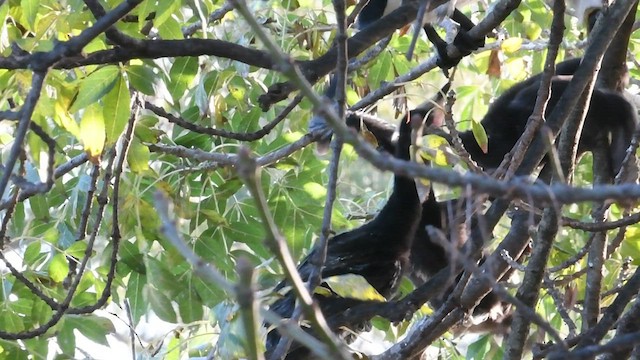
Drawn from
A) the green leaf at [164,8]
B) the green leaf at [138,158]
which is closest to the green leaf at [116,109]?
the green leaf at [164,8]

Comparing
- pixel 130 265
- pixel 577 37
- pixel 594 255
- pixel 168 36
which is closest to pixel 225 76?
pixel 168 36

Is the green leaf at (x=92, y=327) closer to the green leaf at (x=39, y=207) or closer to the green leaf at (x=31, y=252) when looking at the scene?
the green leaf at (x=31, y=252)

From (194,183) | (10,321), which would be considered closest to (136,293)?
(10,321)

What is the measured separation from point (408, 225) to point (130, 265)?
876 mm

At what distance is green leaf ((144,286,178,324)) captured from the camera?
1868 mm

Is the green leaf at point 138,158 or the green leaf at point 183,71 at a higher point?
the green leaf at point 183,71

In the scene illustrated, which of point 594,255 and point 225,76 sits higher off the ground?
point 225,76

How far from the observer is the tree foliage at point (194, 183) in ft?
4.70

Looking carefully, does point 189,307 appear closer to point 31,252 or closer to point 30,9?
point 31,252

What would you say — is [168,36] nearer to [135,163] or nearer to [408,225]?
[135,163]

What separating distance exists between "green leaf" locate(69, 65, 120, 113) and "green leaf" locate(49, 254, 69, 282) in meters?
0.59

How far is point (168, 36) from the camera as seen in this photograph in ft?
6.13

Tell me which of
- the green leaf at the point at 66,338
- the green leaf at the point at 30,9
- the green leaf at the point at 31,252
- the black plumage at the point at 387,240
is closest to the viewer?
the green leaf at the point at 30,9

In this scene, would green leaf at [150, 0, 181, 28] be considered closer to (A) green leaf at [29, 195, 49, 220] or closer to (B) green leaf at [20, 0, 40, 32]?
(B) green leaf at [20, 0, 40, 32]
